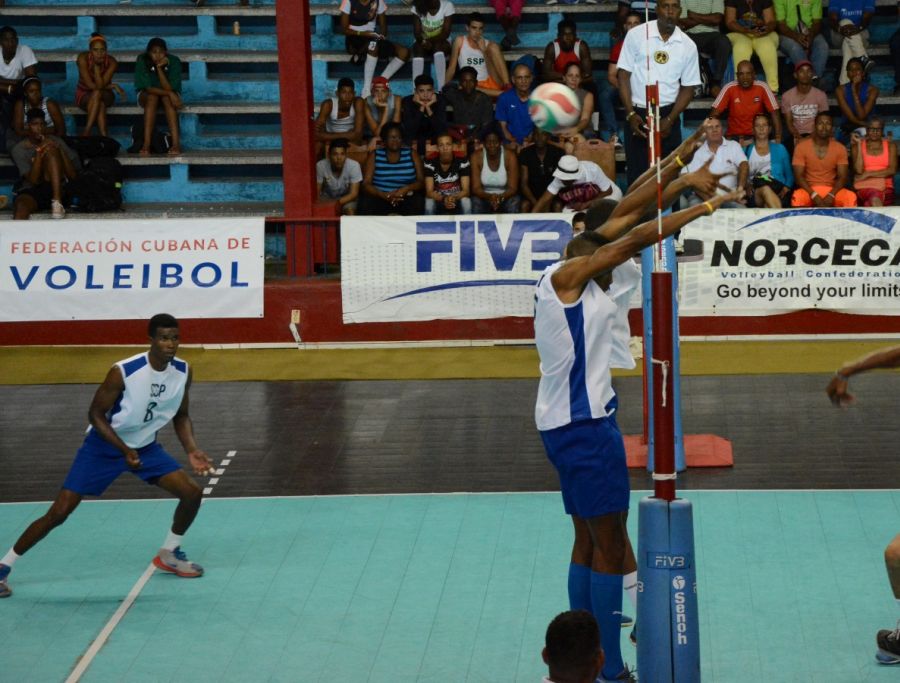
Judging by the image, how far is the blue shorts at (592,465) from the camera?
7172 mm

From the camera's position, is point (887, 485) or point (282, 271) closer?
point (887, 485)

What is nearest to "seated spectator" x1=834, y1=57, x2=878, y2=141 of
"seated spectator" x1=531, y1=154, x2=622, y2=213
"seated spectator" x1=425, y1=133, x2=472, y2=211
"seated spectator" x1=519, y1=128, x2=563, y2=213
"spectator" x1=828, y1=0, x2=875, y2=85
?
"spectator" x1=828, y1=0, x2=875, y2=85

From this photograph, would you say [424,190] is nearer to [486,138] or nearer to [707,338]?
[486,138]

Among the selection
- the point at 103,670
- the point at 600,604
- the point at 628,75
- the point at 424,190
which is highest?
the point at 628,75

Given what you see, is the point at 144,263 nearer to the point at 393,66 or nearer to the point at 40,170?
the point at 40,170

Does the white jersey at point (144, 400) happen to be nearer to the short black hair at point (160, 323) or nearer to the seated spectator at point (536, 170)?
the short black hair at point (160, 323)

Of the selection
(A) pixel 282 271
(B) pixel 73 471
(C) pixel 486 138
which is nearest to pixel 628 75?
(C) pixel 486 138

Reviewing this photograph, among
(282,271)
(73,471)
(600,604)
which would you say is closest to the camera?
(600,604)

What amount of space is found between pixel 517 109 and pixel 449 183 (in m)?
1.80

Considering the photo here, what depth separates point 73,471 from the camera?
9.14 meters

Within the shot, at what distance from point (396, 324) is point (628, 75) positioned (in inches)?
152

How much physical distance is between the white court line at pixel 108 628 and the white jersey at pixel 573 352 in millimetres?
2892

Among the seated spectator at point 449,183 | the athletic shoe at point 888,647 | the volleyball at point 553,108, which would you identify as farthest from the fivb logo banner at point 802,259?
the athletic shoe at point 888,647

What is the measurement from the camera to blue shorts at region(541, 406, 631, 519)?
7.17 metres
